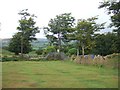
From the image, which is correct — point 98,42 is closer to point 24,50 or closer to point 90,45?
point 90,45

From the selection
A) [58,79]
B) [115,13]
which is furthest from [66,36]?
[58,79]

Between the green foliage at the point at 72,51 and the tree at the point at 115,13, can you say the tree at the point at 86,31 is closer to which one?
the green foliage at the point at 72,51

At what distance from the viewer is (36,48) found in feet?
Result: 149

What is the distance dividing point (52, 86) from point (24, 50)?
33.5 metres

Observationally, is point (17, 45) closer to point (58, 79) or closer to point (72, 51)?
point (72, 51)

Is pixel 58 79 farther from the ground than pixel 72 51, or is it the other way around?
pixel 72 51

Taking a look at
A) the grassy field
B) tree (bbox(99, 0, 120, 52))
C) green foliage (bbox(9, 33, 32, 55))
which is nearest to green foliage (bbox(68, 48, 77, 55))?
green foliage (bbox(9, 33, 32, 55))

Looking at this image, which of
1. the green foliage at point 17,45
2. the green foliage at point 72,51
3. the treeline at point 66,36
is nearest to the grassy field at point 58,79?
the treeline at point 66,36

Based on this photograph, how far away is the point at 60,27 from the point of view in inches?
1416

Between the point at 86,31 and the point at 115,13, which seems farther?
the point at 86,31

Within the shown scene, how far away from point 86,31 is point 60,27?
5617 millimetres

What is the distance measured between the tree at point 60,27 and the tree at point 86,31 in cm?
360

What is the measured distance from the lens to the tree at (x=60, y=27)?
3578cm

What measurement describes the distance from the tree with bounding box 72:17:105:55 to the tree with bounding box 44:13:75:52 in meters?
3.60
